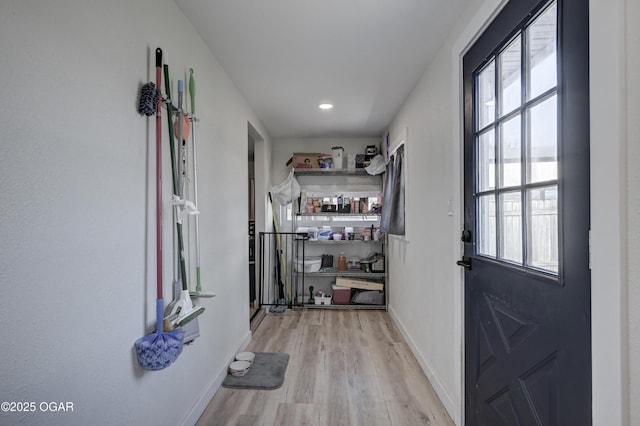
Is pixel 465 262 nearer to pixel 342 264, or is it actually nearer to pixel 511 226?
pixel 511 226

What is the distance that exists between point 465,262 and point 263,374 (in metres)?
1.66

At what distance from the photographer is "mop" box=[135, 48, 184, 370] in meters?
1.24

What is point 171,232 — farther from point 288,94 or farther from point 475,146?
point 288,94

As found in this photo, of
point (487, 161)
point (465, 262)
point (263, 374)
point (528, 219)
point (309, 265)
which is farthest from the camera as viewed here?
point (309, 265)

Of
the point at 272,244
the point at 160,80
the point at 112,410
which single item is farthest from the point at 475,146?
the point at 272,244

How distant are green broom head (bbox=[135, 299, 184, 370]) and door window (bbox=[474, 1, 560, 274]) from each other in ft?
4.66

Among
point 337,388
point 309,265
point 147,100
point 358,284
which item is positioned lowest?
point 337,388

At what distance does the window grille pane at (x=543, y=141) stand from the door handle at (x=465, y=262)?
600 mm

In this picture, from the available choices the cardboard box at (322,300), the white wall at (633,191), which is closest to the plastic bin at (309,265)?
the cardboard box at (322,300)

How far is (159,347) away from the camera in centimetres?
125

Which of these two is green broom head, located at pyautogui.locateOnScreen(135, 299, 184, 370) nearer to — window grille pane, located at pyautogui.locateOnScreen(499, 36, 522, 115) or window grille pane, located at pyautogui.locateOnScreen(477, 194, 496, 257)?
window grille pane, located at pyautogui.locateOnScreen(477, 194, 496, 257)

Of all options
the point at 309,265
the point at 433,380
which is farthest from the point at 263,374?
the point at 309,265

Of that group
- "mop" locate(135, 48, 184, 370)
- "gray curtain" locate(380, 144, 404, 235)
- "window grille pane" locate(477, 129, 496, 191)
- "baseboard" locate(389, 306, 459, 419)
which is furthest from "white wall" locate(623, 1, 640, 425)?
"gray curtain" locate(380, 144, 404, 235)

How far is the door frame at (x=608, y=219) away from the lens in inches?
29.9
